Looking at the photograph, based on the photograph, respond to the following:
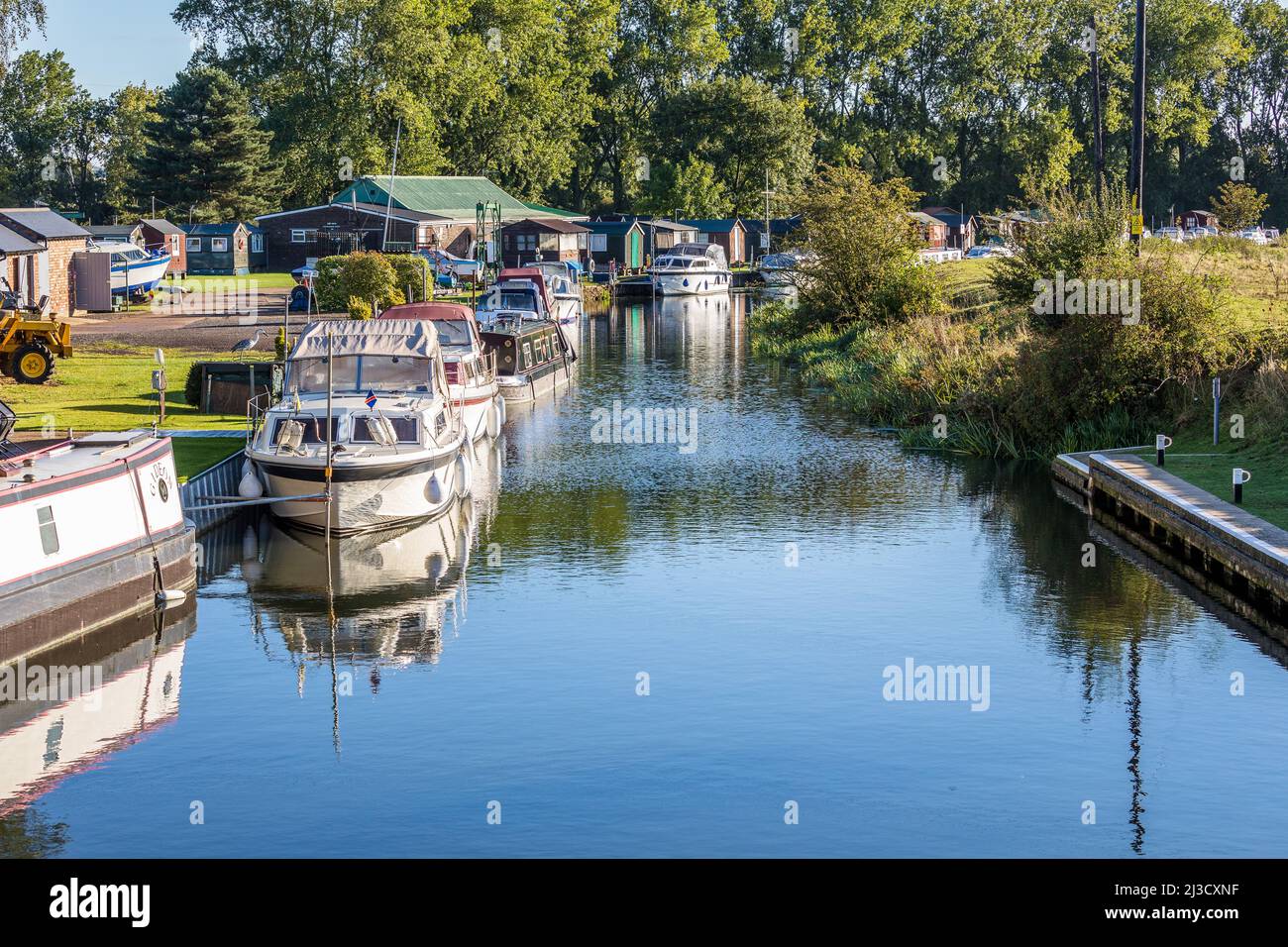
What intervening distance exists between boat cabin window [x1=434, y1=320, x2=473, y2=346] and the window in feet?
63.9

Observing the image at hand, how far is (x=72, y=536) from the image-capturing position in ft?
75.9

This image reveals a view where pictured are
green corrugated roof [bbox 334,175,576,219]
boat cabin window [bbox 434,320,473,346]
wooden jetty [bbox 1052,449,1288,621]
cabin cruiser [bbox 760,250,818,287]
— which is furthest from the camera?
green corrugated roof [bbox 334,175,576,219]

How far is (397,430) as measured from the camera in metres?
30.6

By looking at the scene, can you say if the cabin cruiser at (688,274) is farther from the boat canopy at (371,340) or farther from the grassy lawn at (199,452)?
the boat canopy at (371,340)

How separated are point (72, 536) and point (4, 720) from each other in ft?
11.7

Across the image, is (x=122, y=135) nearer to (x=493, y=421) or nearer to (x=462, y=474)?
(x=493, y=421)

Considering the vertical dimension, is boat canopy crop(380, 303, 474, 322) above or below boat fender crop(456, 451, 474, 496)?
above

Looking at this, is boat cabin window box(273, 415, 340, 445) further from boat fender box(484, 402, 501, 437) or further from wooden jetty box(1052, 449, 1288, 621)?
wooden jetty box(1052, 449, 1288, 621)

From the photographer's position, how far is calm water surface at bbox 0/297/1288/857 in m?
17.1

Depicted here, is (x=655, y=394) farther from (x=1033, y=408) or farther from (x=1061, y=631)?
(x=1061, y=631)

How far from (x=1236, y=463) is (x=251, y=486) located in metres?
19.4

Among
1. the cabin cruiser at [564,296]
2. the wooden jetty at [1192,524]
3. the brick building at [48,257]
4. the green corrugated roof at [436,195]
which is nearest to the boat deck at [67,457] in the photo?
the wooden jetty at [1192,524]

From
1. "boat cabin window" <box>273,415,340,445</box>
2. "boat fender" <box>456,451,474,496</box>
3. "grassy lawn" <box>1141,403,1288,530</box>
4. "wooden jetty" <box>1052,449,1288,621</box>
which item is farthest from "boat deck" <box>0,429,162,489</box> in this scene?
"grassy lawn" <box>1141,403,1288,530</box>
